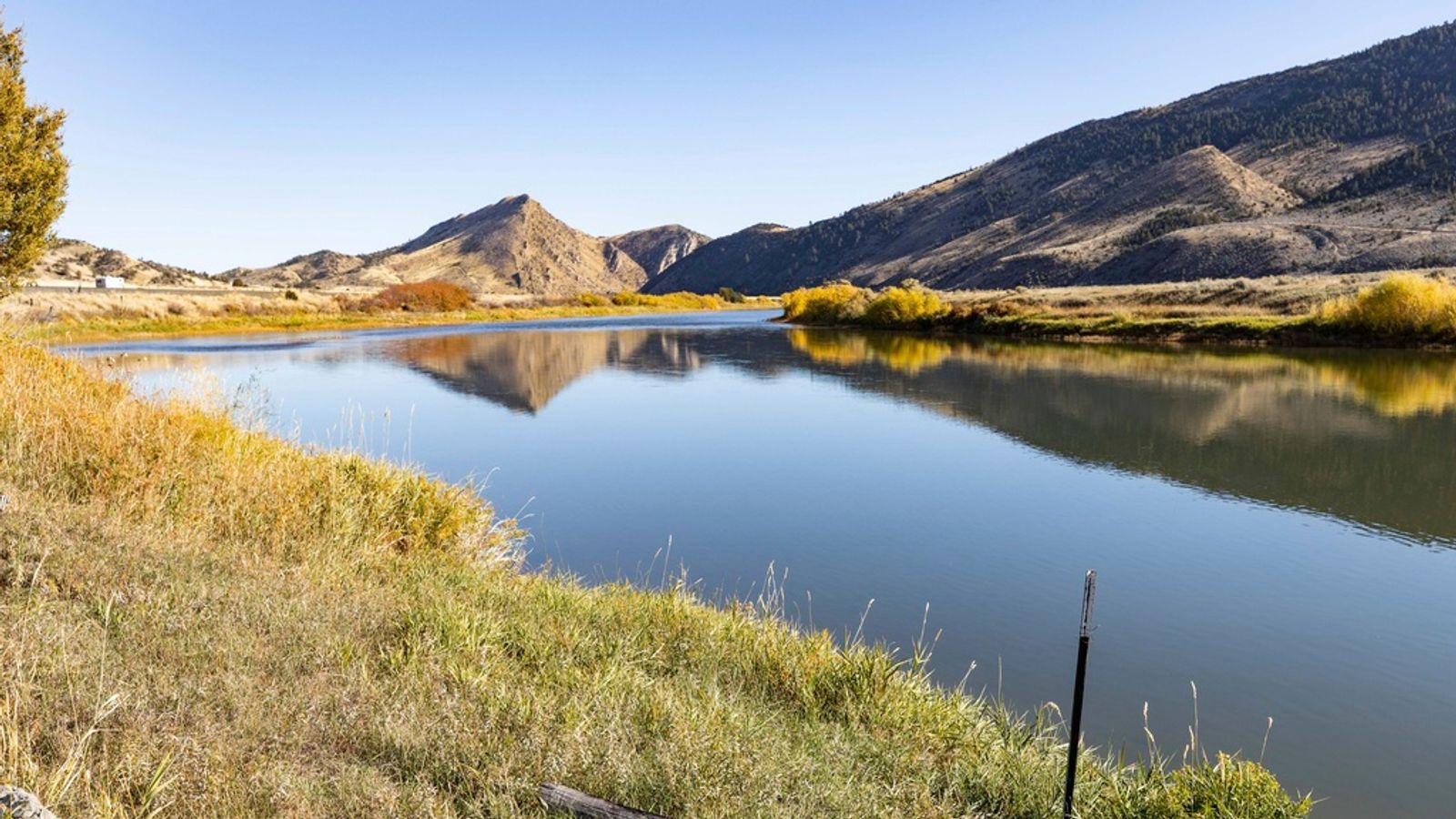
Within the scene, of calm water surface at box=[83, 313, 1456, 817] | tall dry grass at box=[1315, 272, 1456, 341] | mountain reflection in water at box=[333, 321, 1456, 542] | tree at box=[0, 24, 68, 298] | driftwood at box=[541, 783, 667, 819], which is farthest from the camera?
tall dry grass at box=[1315, 272, 1456, 341]

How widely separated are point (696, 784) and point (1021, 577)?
6.07m

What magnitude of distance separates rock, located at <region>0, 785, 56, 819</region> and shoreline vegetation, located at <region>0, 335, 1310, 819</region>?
0.96 ft

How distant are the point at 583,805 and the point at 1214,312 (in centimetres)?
4104

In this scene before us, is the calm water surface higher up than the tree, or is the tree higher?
the tree

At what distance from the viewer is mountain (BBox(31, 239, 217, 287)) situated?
80562 mm

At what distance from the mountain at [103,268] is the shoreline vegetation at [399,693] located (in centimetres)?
8892

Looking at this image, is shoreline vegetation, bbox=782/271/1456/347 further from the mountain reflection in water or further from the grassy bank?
the grassy bank

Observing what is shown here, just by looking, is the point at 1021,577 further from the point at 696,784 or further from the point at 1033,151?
the point at 1033,151

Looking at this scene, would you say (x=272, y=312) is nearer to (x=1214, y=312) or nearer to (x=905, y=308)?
(x=905, y=308)

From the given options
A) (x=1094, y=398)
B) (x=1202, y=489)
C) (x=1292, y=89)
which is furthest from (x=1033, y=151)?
(x=1202, y=489)

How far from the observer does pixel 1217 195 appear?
274 ft

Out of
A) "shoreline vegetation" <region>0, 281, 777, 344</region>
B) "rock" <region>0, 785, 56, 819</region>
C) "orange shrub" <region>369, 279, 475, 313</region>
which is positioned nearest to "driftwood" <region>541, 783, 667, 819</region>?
"rock" <region>0, 785, 56, 819</region>

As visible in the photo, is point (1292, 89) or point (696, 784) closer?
point (696, 784)

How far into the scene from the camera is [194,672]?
3.76 m
